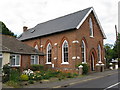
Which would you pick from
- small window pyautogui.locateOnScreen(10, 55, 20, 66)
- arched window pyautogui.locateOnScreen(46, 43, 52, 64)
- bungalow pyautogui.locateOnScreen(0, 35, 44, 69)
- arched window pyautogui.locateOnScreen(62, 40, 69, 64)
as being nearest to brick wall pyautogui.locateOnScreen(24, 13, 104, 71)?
arched window pyautogui.locateOnScreen(62, 40, 69, 64)

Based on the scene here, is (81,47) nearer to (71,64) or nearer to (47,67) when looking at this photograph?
(71,64)

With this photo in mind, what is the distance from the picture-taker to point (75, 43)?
22.6 metres

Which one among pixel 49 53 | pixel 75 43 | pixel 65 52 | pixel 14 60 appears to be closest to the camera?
pixel 14 60

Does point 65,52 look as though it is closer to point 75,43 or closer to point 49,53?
point 75,43

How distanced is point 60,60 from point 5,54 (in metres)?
9.25

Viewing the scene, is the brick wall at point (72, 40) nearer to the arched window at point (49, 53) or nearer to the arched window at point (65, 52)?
the arched window at point (65, 52)

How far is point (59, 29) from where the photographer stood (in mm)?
25156

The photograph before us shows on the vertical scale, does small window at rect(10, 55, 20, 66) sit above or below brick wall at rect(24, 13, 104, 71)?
below

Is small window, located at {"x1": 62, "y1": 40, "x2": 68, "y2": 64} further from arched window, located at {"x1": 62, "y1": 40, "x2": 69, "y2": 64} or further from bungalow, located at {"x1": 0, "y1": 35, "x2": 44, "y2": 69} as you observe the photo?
bungalow, located at {"x1": 0, "y1": 35, "x2": 44, "y2": 69}

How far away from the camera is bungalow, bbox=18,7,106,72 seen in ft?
75.3

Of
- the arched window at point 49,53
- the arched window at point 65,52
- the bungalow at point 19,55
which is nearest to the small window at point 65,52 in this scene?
the arched window at point 65,52

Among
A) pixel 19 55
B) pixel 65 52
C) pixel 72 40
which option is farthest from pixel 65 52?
pixel 19 55

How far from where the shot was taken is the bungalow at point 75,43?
75.3 ft

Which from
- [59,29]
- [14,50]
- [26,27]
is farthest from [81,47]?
[26,27]
